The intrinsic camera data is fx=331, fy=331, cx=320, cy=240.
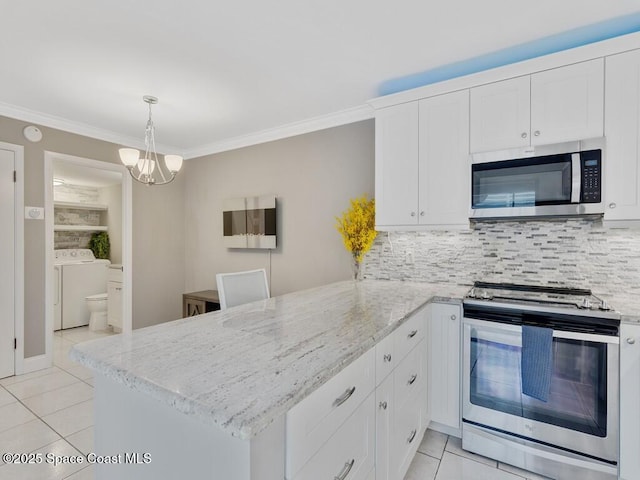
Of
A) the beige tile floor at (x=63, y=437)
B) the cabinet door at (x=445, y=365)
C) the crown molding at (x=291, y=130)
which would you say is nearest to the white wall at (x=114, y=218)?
the crown molding at (x=291, y=130)

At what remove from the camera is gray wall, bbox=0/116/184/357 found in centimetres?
313

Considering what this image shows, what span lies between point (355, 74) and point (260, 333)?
6.43 feet

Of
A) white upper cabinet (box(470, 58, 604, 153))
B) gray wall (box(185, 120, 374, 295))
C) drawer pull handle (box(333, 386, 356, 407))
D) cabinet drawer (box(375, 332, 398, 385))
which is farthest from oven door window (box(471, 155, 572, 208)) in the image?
drawer pull handle (box(333, 386, 356, 407))

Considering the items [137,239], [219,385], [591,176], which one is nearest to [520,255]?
[591,176]

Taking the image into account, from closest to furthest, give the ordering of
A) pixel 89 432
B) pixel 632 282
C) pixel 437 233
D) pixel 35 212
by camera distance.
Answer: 1. pixel 632 282
2. pixel 89 432
3. pixel 437 233
4. pixel 35 212

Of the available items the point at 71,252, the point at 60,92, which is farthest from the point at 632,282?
the point at 71,252

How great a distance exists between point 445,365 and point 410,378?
1.57ft

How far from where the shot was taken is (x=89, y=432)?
2.16 m

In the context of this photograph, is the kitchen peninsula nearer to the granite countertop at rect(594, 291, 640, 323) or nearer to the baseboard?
the granite countertop at rect(594, 291, 640, 323)

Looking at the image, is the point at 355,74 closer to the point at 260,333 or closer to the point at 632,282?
the point at 260,333

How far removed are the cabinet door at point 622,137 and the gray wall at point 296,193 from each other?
159 centimetres

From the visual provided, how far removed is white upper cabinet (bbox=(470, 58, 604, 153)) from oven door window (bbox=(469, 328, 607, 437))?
3.90 ft

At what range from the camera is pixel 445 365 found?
82.5 inches

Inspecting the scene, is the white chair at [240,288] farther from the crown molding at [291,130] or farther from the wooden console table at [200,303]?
the crown molding at [291,130]
